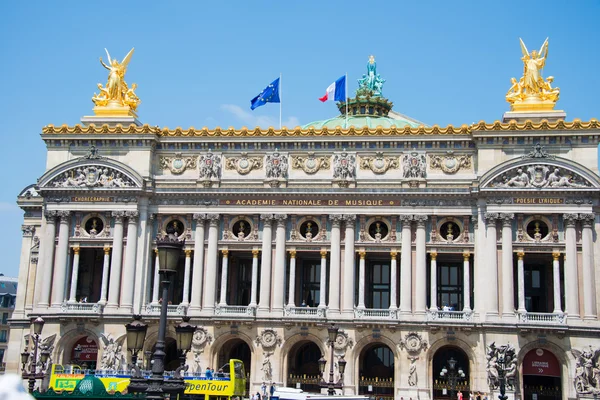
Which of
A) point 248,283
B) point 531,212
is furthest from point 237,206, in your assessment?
point 531,212

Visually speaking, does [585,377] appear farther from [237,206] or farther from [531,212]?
[237,206]

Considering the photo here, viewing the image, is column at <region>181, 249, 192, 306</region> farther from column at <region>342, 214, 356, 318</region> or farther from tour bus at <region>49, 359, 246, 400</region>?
column at <region>342, 214, 356, 318</region>

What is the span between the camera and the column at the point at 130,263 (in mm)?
56125

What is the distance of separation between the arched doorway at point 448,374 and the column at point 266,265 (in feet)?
39.8

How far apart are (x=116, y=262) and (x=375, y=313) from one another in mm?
18470

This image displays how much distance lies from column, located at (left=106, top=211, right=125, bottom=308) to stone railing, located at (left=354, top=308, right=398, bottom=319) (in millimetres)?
16792

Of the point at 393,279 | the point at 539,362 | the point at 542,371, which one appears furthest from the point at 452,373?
the point at 393,279

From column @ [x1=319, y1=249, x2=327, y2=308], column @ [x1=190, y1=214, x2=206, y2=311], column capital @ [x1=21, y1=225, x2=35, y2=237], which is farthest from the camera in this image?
column capital @ [x1=21, y1=225, x2=35, y2=237]

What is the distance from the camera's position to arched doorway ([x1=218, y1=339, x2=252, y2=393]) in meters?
55.7

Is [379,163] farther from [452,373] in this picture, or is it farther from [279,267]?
[452,373]

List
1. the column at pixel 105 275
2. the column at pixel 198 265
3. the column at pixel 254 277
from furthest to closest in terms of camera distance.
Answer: the column at pixel 105 275 → the column at pixel 198 265 → the column at pixel 254 277

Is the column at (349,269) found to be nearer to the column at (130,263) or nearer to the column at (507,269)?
the column at (507,269)

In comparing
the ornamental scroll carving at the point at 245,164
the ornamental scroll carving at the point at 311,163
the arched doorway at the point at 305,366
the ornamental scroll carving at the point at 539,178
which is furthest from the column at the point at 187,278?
the ornamental scroll carving at the point at 539,178

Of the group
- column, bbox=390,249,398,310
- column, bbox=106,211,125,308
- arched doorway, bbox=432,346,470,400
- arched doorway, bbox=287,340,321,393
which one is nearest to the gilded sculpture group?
column, bbox=106,211,125,308
